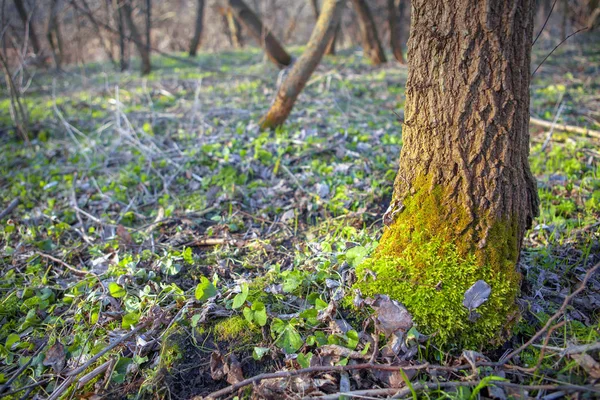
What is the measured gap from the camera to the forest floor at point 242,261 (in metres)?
1.76

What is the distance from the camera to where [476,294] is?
1.82 m

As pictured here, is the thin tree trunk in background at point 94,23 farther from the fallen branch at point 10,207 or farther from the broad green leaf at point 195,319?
the broad green leaf at point 195,319

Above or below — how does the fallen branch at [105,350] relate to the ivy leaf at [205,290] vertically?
below

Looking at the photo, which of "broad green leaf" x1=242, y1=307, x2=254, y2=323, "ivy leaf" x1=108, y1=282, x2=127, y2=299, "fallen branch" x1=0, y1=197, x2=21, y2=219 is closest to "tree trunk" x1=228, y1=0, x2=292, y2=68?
"fallen branch" x1=0, y1=197, x2=21, y2=219

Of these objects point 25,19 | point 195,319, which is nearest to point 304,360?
point 195,319

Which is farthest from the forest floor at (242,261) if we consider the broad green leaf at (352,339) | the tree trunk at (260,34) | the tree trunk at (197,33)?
the tree trunk at (197,33)

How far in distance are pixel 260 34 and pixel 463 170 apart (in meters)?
7.10

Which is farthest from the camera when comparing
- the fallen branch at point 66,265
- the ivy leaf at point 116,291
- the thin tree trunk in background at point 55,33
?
the thin tree trunk in background at point 55,33

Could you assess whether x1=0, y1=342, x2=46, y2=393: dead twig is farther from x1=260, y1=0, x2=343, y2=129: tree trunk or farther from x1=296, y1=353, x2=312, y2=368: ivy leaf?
x1=260, y1=0, x2=343, y2=129: tree trunk

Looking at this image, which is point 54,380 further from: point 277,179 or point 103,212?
point 277,179

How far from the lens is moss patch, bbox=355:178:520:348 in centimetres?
180

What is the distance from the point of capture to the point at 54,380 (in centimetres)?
196

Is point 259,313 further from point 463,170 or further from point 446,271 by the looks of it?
point 463,170

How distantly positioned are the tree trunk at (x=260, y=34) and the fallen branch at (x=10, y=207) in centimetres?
502
